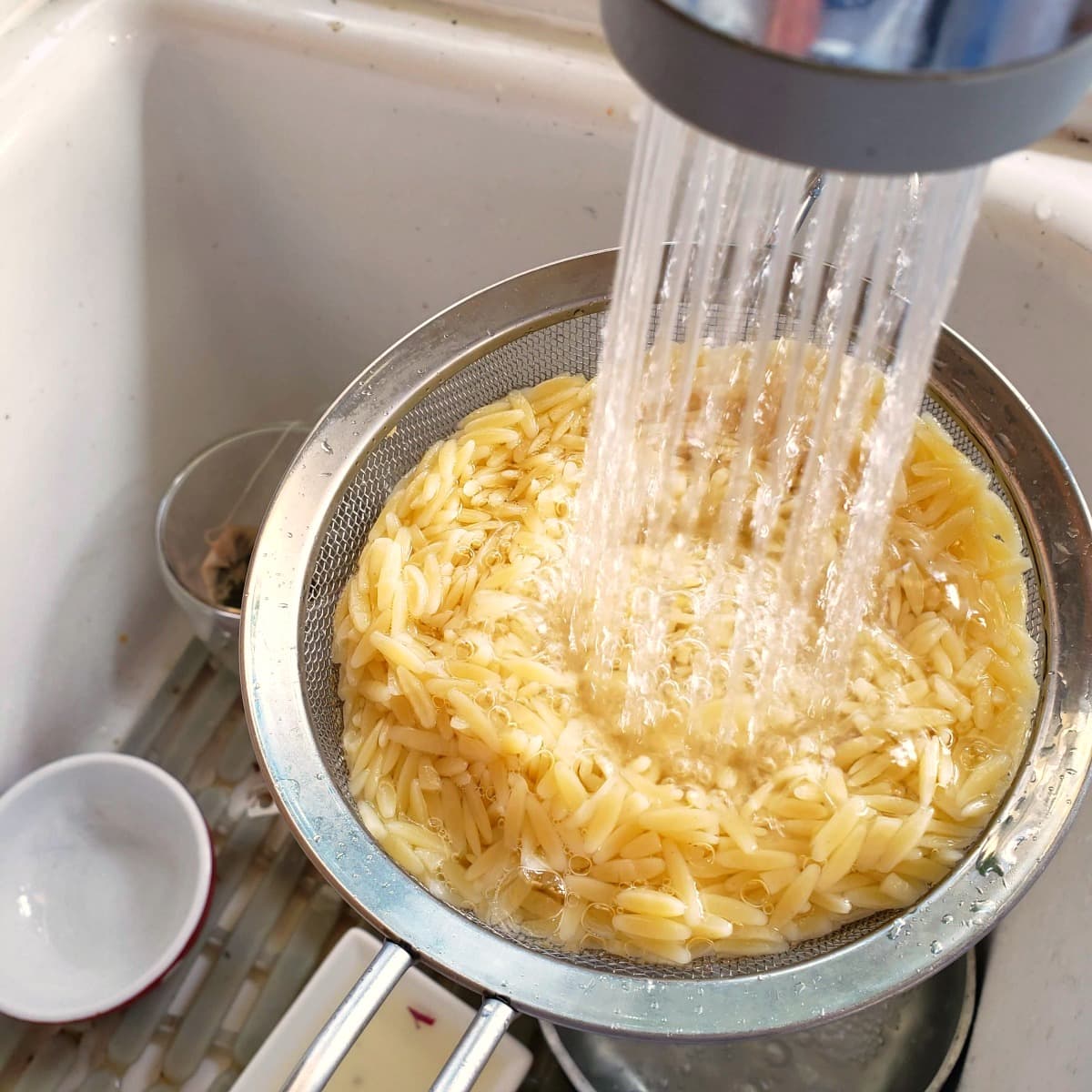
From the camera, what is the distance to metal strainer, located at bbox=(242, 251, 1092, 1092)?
1.59 ft

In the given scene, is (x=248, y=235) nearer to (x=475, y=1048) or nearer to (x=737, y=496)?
(x=737, y=496)

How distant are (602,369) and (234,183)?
0.45 metres

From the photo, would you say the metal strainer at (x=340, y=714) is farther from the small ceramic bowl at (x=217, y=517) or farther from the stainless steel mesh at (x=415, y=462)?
the small ceramic bowl at (x=217, y=517)

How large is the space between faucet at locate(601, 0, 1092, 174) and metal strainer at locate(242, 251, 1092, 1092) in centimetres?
35

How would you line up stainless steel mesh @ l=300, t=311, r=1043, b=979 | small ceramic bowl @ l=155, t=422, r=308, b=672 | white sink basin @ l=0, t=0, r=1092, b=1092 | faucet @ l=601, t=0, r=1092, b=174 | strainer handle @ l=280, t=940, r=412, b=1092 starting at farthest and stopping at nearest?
1. small ceramic bowl @ l=155, t=422, r=308, b=672
2. white sink basin @ l=0, t=0, r=1092, b=1092
3. stainless steel mesh @ l=300, t=311, r=1043, b=979
4. strainer handle @ l=280, t=940, r=412, b=1092
5. faucet @ l=601, t=0, r=1092, b=174

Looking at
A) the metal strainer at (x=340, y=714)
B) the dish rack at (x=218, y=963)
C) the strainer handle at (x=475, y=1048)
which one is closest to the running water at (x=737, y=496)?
the metal strainer at (x=340, y=714)

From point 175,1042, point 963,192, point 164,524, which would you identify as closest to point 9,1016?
point 175,1042

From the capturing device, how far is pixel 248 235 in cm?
88

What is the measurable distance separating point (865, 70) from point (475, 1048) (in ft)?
1.29

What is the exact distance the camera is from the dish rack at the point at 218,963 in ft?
2.55

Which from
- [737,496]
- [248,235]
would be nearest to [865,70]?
[737,496]

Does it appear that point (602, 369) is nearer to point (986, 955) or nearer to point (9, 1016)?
point (986, 955)

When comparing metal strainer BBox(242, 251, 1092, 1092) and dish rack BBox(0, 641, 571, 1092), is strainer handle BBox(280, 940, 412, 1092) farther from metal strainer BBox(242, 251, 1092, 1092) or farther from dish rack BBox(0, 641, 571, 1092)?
dish rack BBox(0, 641, 571, 1092)

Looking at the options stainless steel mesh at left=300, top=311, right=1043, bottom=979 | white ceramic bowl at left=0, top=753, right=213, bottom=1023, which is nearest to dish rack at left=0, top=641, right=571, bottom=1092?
white ceramic bowl at left=0, top=753, right=213, bottom=1023
